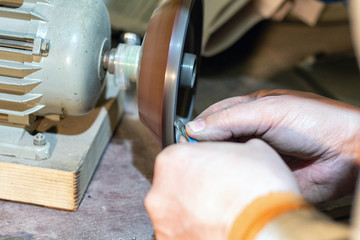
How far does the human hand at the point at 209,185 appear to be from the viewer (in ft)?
1.75

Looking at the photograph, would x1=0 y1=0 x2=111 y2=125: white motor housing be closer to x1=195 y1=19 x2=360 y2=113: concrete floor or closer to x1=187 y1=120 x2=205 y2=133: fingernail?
x1=187 y1=120 x2=205 y2=133: fingernail

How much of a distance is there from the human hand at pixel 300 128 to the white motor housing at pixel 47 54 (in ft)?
0.78

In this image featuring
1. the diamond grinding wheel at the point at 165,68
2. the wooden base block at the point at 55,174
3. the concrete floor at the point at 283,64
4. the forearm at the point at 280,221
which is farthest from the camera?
the concrete floor at the point at 283,64

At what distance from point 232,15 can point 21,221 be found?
914 millimetres

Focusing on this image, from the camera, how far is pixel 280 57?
166 centimetres

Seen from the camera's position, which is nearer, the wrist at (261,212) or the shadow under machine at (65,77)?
the wrist at (261,212)

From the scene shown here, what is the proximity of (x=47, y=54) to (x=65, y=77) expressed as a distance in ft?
0.18

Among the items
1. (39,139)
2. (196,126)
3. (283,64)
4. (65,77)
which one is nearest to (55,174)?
(39,139)

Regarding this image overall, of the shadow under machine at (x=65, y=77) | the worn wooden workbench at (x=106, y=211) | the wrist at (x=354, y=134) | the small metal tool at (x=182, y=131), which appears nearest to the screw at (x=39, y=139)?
the shadow under machine at (x=65, y=77)

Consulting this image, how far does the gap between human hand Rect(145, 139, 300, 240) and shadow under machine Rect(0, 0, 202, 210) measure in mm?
136

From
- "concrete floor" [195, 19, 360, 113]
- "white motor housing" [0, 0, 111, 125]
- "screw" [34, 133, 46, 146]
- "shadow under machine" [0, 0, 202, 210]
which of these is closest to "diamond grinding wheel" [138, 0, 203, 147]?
"shadow under machine" [0, 0, 202, 210]

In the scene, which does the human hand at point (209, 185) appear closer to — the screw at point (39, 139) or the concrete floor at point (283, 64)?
the screw at point (39, 139)

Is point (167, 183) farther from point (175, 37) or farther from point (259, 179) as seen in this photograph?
point (175, 37)

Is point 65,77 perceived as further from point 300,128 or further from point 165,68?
point 300,128
